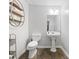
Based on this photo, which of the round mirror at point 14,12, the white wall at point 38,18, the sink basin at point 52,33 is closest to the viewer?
the round mirror at point 14,12

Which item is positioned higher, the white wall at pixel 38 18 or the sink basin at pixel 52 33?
the white wall at pixel 38 18

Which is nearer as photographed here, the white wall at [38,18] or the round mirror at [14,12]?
the round mirror at [14,12]

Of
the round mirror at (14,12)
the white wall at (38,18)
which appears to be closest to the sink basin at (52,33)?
the white wall at (38,18)

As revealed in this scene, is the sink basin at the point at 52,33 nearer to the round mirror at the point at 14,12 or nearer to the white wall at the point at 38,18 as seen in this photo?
the white wall at the point at 38,18

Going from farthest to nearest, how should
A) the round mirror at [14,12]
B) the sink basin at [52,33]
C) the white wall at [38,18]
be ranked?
the white wall at [38,18] → the sink basin at [52,33] → the round mirror at [14,12]

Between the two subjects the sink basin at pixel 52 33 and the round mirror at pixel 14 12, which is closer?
the round mirror at pixel 14 12

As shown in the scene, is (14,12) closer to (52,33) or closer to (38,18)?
(38,18)

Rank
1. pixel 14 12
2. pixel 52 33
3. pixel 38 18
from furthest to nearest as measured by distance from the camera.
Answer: pixel 38 18 < pixel 52 33 < pixel 14 12

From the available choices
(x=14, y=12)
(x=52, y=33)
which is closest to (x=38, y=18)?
(x=52, y=33)

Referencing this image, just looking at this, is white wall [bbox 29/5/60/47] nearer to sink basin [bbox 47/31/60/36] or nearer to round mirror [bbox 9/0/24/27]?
sink basin [bbox 47/31/60/36]

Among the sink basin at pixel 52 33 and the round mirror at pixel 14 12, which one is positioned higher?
the round mirror at pixel 14 12
